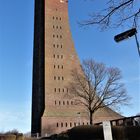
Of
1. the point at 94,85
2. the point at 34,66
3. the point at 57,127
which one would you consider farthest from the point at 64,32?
the point at 94,85

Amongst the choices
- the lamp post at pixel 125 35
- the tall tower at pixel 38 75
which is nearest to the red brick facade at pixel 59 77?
the tall tower at pixel 38 75

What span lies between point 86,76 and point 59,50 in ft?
79.7

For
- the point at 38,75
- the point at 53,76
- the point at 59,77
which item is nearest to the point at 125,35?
the point at 53,76

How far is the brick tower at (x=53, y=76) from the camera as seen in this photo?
73.2 metres

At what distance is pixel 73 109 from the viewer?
75438mm

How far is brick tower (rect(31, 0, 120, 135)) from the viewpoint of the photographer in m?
73.2

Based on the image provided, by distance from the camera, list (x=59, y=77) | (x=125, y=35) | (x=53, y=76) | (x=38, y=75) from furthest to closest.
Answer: (x=38, y=75)
(x=59, y=77)
(x=53, y=76)
(x=125, y=35)

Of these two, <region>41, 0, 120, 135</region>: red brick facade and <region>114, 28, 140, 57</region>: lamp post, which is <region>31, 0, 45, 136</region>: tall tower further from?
<region>114, 28, 140, 57</region>: lamp post

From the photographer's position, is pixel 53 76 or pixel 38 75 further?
pixel 38 75

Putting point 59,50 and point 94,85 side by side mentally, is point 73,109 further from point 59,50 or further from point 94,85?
point 94,85

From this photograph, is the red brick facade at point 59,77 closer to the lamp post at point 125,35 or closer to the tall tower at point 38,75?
the tall tower at point 38,75

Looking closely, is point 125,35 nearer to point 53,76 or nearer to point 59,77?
point 53,76

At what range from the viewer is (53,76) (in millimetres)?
75438

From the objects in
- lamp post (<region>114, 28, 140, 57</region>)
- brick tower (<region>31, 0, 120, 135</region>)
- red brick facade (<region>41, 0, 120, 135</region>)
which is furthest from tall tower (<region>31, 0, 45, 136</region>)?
lamp post (<region>114, 28, 140, 57</region>)
